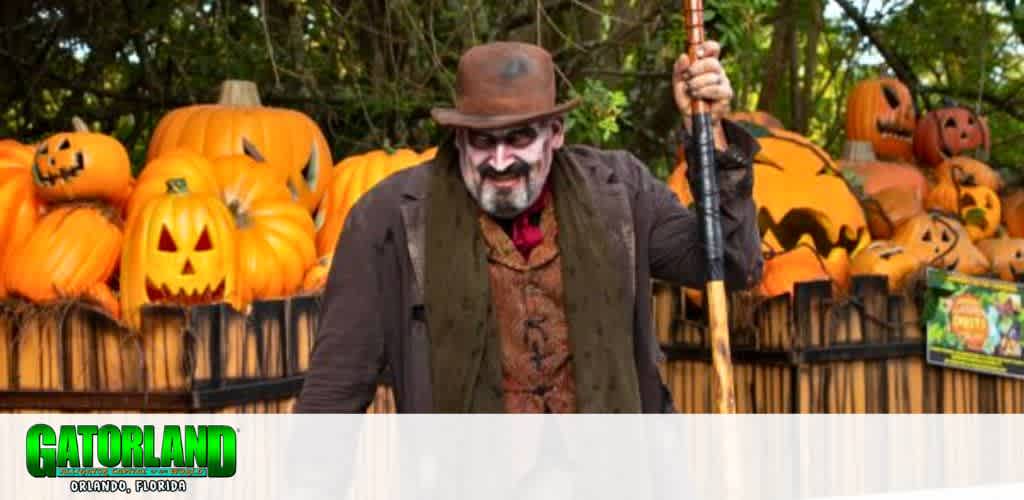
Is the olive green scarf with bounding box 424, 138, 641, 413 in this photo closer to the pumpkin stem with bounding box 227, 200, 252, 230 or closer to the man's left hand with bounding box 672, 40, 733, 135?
the man's left hand with bounding box 672, 40, 733, 135

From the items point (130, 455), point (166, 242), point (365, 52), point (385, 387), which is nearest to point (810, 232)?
point (385, 387)

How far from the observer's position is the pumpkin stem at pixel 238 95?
21.7 ft

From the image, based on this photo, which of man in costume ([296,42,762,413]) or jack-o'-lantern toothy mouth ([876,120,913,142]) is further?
jack-o'-lantern toothy mouth ([876,120,913,142])

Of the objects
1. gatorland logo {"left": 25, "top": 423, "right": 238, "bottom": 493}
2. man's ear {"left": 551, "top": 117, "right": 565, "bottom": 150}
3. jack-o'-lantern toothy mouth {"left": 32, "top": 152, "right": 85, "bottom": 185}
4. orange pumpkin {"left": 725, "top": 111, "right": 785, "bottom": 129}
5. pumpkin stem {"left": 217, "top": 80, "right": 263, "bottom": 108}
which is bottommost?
gatorland logo {"left": 25, "top": 423, "right": 238, "bottom": 493}

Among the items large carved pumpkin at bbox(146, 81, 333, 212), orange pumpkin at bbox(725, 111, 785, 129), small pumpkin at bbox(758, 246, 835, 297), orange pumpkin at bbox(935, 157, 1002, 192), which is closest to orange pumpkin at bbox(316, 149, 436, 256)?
large carved pumpkin at bbox(146, 81, 333, 212)

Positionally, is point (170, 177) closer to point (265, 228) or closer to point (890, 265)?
point (265, 228)

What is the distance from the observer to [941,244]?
673cm

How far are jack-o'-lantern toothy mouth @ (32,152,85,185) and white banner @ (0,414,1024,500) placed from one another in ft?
2.99

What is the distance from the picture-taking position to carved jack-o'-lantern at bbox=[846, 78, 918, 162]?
799cm

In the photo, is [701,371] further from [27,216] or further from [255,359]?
[27,216]

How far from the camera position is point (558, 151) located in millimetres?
3389

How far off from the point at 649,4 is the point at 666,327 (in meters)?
1.97

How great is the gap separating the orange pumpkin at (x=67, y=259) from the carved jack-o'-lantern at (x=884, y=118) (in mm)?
4084

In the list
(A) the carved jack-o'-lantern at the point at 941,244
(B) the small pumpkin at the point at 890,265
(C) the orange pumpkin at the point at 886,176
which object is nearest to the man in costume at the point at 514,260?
(B) the small pumpkin at the point at 890,265
